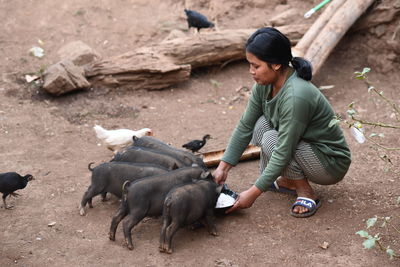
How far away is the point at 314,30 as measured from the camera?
7.71 m

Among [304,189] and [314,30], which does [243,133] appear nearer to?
[304,189]

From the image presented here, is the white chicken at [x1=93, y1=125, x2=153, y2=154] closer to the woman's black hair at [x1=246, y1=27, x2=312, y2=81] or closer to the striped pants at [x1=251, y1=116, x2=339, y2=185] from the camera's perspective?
the striped pants at [x1=251, y1=116, x2=339, y2=185]

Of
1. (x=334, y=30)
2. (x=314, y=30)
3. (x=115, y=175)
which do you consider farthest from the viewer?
(x=314, y=30)

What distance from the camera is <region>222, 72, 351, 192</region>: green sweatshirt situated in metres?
4.18

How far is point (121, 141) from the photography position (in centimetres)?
592

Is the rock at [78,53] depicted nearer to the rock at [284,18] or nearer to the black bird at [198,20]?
the black bird at [198,20]

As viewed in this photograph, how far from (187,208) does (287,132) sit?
38.9 inches

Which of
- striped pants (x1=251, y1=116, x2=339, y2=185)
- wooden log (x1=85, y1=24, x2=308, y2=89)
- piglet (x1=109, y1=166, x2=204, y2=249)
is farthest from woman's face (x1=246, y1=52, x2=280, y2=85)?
wooden log (x1=85, y1=24, x2=308, y2=89)

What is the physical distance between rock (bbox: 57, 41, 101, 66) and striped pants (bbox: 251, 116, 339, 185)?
4347mm

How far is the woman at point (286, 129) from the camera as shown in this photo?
163 inches

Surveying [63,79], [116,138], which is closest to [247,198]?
[116,138]

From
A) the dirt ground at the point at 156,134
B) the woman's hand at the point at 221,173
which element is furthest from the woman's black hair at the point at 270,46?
the dirt ground at the point at 156,134

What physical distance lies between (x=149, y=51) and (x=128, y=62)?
352 mm

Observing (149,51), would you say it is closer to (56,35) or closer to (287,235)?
(56,35)
